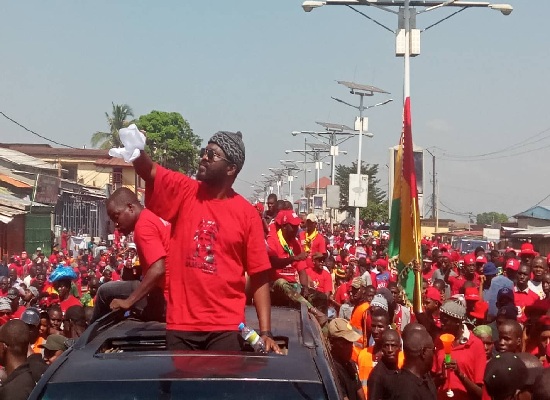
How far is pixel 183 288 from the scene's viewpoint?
170 inches

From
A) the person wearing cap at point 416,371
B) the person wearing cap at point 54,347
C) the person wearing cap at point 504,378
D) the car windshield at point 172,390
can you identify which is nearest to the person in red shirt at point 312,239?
the person wearing cap at point 54,347

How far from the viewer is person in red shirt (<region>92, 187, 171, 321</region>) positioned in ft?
15.4

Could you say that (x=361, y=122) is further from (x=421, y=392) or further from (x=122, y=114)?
(x=122, y=114)

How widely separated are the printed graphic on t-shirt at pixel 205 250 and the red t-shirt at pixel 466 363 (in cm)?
313

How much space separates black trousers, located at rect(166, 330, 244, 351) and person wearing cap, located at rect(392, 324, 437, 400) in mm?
2022

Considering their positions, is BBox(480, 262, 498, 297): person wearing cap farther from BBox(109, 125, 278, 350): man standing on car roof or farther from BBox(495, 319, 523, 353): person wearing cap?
BBox(109, 125, 278, 350): man standing on car roof

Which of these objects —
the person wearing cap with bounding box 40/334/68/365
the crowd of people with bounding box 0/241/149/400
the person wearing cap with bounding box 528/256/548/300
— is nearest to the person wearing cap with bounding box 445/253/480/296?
the person wearing cap with bounding box 528/256/548/300

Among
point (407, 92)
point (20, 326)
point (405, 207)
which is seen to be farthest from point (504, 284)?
point (407, 92)

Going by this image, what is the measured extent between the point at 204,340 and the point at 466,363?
3235mm

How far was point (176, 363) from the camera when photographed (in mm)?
3639

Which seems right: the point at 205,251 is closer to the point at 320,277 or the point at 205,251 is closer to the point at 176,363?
the point at 176,363

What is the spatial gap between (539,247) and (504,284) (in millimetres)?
30615

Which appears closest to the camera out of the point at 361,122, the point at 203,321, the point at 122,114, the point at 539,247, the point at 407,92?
the point at 203,321

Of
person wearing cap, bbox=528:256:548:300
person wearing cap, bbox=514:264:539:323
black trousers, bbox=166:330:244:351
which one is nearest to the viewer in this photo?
black trousers, bbox=166:330:244:351
